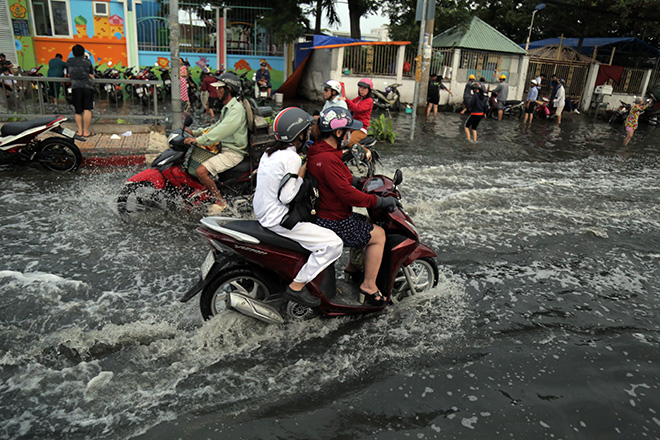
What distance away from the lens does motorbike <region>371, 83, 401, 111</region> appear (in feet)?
63.0

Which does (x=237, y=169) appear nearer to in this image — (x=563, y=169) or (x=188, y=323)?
(x=188, y=323)

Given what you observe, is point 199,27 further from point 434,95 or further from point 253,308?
point 253,308

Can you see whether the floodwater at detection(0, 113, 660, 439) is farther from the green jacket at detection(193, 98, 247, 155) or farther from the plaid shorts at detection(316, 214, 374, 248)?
the green jacket at detection(193, 98, 247, 155)

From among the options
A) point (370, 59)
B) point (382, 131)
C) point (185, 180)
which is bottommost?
point (382, 131)

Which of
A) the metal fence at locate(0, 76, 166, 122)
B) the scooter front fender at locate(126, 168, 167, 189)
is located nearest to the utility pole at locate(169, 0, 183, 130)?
the metal fence at locate(0, 76, 166, 122)

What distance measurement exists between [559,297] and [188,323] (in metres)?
3.33

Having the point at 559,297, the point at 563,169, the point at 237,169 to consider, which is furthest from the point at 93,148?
the point at 563,169

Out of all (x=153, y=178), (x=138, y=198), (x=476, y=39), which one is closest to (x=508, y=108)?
(x=476, y=39)

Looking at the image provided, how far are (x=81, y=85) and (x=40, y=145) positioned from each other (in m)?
2.12

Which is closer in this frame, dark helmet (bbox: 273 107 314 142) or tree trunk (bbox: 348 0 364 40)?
dark helmet (bbox: 273 107 314 142)

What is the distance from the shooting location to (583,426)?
2.88 meters

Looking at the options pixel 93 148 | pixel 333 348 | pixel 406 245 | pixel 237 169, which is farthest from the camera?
pixel 93 148

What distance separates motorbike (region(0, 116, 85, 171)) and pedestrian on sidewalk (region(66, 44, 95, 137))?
1.70 m

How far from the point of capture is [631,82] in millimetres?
25328
